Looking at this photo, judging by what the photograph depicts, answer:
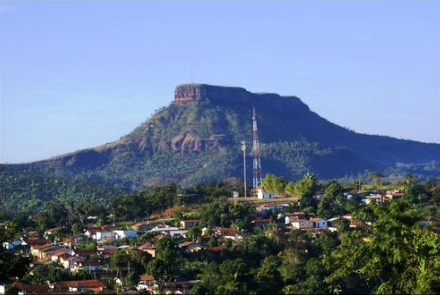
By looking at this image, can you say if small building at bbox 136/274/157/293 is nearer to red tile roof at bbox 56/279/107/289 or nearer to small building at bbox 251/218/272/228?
red tile roof at bbox 56/279/107/289

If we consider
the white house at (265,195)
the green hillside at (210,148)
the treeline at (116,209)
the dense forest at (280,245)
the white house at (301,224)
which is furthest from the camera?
the green hillside at (210,148)

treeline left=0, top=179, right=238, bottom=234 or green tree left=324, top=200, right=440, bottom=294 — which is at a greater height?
green tree left=324, top=200, right=440, bottom=294

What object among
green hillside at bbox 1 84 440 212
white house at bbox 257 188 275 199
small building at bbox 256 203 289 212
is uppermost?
green hillside at bbox 1 84 440 212

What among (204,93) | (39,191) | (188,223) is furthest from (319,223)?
(204,93)

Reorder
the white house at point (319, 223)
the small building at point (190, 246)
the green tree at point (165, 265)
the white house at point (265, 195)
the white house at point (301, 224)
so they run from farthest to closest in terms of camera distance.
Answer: the white house at point (265, 195)
the white house at point (319, 223)
the white house at point (301, 224)
the small building at point (190, 246)
the green tree at point (165, 265)

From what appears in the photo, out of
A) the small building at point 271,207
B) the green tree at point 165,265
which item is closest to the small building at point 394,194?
the small building at point 271,207

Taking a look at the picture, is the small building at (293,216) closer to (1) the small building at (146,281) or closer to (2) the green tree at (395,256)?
(1) the small building at (146,281)

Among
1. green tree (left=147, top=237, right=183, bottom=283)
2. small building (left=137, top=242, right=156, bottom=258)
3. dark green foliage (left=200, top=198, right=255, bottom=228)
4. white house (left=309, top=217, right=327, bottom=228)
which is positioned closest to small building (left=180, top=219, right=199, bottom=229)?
dark green foliage (left=200, top=198, right=255, bottom=228)
